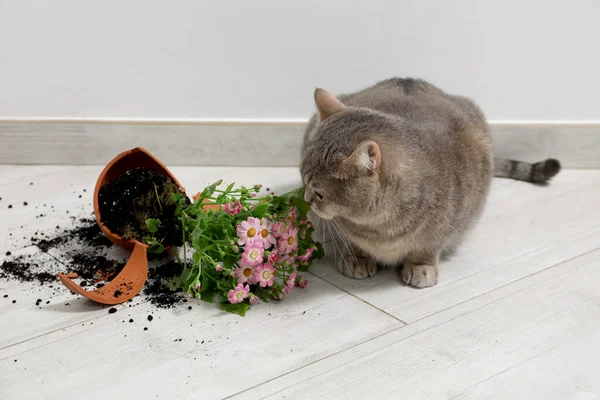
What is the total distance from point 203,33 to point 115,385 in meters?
1.41

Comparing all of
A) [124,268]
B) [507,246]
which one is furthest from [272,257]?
[507,246]

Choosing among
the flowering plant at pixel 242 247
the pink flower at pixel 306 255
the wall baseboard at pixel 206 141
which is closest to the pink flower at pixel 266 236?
the flowering plant at pixel 242 247

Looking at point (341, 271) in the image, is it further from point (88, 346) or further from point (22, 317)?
point (22, 317)

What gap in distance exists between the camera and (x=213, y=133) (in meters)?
2.55

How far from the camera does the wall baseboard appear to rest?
2.54m

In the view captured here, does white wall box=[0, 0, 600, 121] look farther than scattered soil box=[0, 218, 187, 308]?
Yes

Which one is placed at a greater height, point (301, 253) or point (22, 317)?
point (301, 253)

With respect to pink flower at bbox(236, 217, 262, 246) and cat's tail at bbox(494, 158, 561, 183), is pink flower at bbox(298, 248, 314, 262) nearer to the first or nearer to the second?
pink flower at bbox(236, 217, 262, 246)

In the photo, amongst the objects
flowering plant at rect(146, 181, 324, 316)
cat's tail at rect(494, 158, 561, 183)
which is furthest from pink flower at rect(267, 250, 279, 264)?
cat's tail at rect(494, 158, 561, 183)

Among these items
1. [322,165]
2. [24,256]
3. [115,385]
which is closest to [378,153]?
[322,165]

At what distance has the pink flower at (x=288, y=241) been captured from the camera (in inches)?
68.2

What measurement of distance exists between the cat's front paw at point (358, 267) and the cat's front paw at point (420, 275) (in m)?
0.10

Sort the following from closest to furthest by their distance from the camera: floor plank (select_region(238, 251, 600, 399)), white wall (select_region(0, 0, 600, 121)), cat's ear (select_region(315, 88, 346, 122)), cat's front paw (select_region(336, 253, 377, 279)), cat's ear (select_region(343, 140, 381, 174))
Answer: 1. floor plank (select_region(238, 251, 600, 399))
2. cat's ear (select_region(343, 140, 381, 174))
3. cat's ear (select_region(315, 88, 346, 122))
4. cat's front paw (select_region(336, 253, 377, 279))
5. white wall (select_region(0, 0, 600, 121))

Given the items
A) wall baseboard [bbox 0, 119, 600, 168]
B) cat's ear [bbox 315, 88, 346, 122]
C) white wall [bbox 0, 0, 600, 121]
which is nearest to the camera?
cat's ear [bbox 315, 88, 346, 122]
